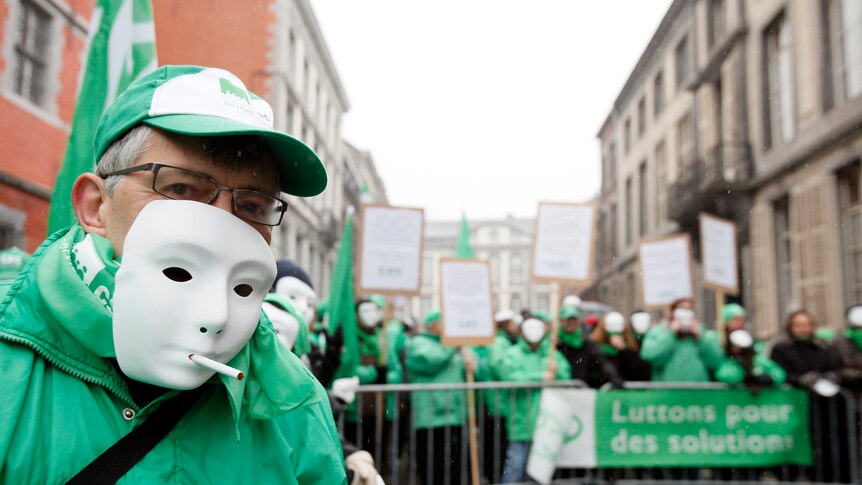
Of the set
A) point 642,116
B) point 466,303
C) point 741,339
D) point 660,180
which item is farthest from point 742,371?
point 642,116

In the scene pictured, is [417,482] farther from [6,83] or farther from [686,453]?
[6,83]

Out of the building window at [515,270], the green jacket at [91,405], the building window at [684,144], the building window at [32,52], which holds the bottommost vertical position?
the green jacket at [91,405]

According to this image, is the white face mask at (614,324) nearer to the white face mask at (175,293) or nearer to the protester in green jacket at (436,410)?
the protester in green jacket at (436,410)

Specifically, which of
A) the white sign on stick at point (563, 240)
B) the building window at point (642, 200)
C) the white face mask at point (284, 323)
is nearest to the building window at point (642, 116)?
the building window at point (642, 200)

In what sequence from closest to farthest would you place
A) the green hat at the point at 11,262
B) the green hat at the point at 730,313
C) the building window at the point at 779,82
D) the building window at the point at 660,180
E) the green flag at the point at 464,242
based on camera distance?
the green hat at the point at 11,262, the green hat at the point at 730,313, the green flag at the point at 464,242, the building window at the point at 779,82, the building window at the point at 660,180

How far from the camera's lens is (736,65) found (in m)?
16.3

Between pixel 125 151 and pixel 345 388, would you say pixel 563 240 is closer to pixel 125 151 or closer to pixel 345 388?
pixel 345 388

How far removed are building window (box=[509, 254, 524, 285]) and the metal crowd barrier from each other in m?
74.8

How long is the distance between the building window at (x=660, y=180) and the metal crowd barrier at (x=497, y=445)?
18.2m

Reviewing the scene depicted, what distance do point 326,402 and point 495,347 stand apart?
511 cm

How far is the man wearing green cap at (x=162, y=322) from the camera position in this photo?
0.99 meters

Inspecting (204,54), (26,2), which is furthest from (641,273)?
(26,2)

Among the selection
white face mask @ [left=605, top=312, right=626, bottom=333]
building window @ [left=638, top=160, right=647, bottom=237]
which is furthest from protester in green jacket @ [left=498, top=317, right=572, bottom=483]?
building window @ [left=638, top=160, right=647, bottom=237]

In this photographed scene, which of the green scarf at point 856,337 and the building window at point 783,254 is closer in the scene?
the green scarf at point 856,337
